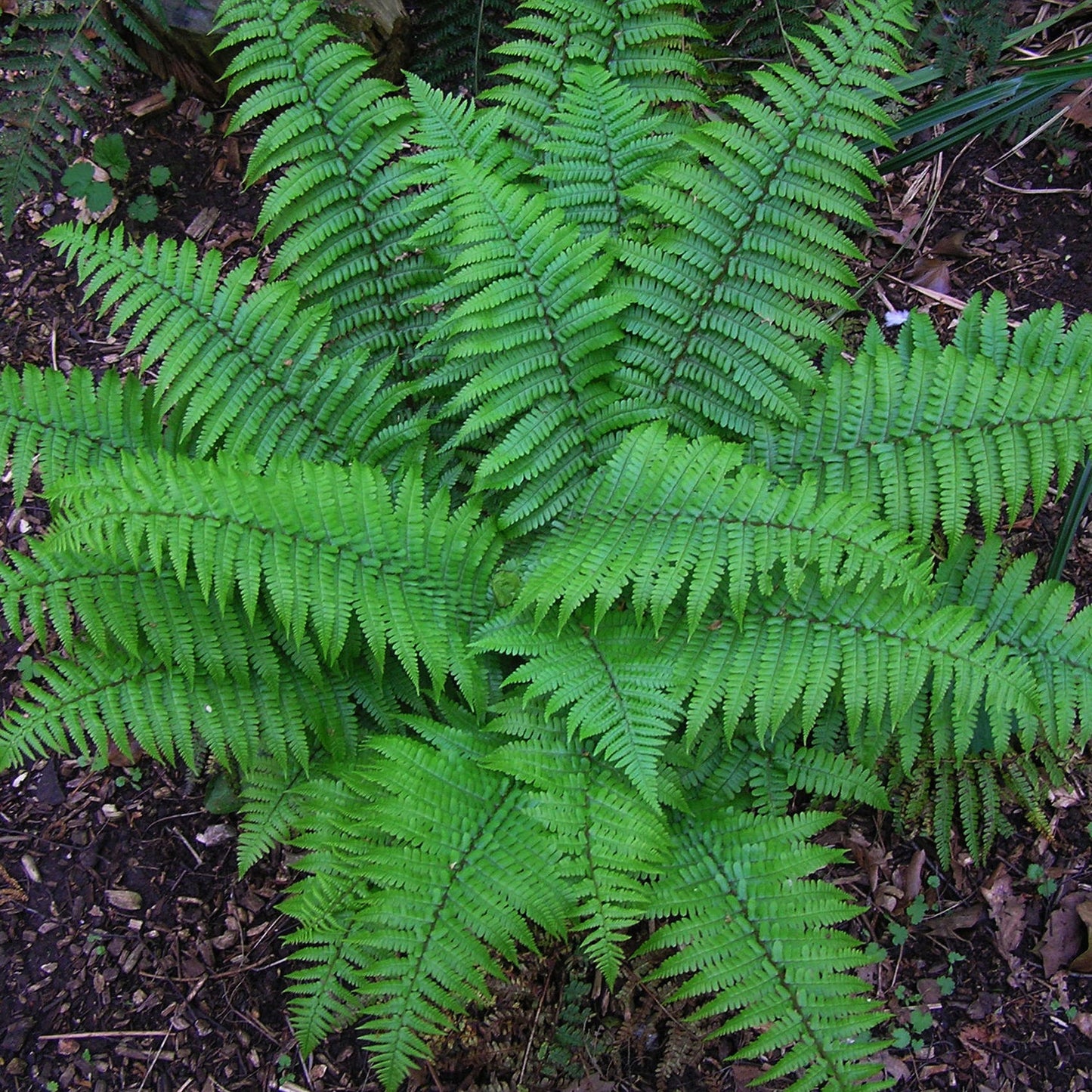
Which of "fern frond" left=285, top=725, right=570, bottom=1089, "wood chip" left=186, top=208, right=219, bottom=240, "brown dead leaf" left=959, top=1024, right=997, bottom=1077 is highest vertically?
"wood chip" left=186, top=208, right=219, bottom=240

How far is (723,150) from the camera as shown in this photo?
136 inches

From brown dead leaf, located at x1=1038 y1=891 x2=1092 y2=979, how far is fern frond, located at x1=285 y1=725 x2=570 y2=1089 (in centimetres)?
212

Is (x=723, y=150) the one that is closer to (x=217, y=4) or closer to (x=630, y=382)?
(x=630, y=382)

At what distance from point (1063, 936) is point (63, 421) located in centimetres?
448

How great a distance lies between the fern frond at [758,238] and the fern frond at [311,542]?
1.07m

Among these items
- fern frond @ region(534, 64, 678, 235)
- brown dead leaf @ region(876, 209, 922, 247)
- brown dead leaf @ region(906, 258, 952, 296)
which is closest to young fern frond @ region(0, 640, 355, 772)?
fern frond @ region(534, 64, 678, 235)

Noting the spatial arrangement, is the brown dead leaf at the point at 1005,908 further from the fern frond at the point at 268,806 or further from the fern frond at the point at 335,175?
the fern frond at the point at 335,175

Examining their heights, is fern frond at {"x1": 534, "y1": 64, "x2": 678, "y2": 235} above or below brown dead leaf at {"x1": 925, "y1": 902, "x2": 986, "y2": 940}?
above

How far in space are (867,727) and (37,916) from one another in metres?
3.51

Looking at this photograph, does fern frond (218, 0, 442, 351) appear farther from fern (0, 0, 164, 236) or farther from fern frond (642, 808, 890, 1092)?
fern frond (642, 808, 890, 1092)

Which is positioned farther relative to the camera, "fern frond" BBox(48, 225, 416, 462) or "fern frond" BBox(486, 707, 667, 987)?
"fern frond" BBox(48, 225, 416, 462)

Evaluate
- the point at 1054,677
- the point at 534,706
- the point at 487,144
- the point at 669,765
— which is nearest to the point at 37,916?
the point at 534,706

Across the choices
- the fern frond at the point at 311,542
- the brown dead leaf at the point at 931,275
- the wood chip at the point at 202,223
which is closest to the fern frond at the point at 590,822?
the fern frond at the point at 311,542

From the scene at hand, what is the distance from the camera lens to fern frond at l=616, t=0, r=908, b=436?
3363 millimetres
